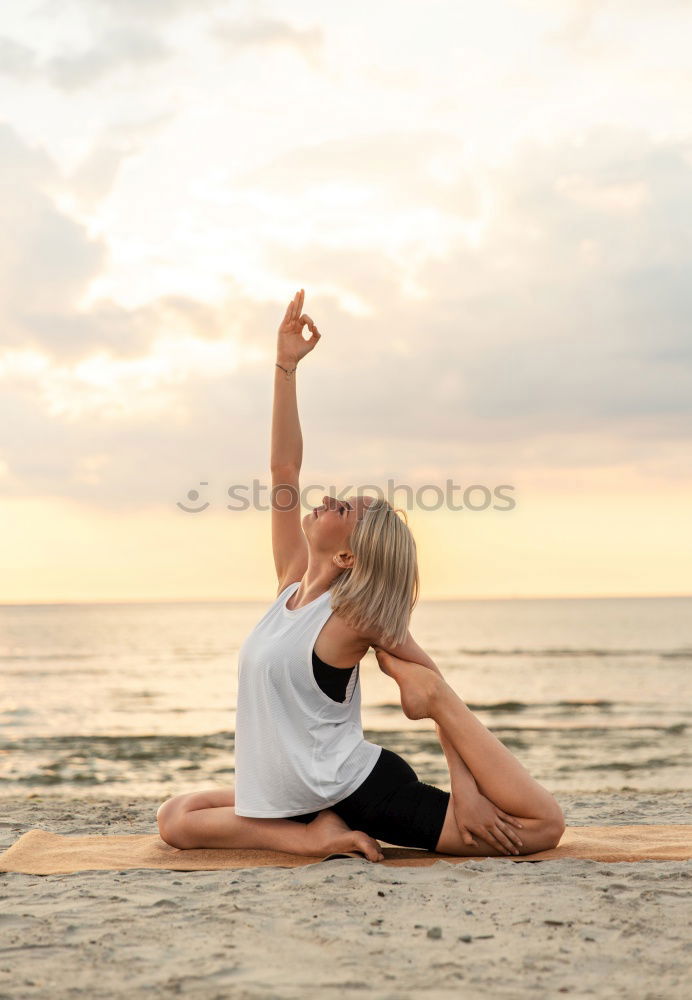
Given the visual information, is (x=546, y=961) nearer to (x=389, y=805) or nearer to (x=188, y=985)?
(x=188, y=985)

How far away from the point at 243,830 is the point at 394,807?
2.61 ft

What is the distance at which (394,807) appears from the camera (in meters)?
4.71

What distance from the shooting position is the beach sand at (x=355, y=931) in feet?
9.36

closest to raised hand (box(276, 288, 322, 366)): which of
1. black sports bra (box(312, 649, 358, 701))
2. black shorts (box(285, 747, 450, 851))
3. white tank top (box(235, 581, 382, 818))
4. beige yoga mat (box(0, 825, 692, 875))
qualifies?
white tank top (box(235, 581, 382, 818))

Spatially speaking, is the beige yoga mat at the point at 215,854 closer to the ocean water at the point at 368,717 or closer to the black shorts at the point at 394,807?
the black shorts at the point at 394,807

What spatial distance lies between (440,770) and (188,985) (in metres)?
11.0

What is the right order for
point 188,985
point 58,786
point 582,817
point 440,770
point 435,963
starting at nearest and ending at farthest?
point 188,985 < point 435,963 < point 582,817 < point 58,786 < point 440,770

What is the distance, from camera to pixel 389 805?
4699 millimetres

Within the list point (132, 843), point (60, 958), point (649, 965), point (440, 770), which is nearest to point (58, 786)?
point (440, 770)

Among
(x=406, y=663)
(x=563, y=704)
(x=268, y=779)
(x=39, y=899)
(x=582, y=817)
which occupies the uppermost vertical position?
(x=406, y=663)

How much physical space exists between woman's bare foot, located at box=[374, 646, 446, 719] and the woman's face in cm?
63

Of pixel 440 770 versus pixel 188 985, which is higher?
pixel 188 985

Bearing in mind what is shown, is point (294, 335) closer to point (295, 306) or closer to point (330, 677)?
point (295, 306)

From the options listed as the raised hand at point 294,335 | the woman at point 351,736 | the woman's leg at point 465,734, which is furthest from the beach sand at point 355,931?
the raised hand at point 294,335
